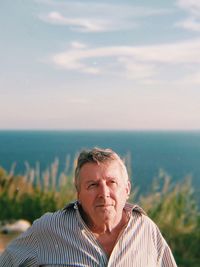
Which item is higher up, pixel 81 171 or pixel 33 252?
pixel 81 171

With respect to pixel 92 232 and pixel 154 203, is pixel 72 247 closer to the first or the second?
pixel 92 232

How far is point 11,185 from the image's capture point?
20.1 feet

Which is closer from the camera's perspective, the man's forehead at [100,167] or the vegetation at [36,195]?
the man's forehead at [100,167]

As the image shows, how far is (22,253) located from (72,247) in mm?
198

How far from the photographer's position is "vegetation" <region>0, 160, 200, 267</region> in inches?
210

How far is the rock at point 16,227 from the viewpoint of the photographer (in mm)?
5430

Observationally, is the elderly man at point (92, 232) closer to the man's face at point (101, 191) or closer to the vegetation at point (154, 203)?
the man's face at point (101, 191)

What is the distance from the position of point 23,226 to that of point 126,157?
3.53ft

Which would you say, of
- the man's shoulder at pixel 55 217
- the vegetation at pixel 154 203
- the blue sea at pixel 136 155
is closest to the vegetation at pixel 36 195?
the vegetation at pixel 154 203

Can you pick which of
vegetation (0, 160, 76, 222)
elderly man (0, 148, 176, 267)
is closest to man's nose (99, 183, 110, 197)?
elderly man (0, 148, 176, 267)

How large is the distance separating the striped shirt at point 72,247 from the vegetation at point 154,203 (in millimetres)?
2663

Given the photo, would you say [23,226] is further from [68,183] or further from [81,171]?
[81,171]

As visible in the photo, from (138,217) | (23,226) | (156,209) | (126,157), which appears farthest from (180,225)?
(138,217)

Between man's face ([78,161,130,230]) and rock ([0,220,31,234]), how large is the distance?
10.0ft
